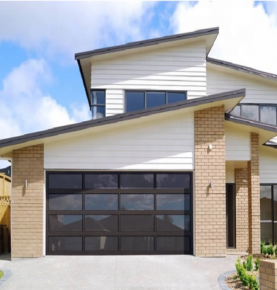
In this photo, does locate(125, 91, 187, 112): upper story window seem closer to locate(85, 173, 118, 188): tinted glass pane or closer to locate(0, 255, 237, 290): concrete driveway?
locate(85, 173, 118, 188): tinted glass pane

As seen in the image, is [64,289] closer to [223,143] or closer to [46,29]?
[223,143]

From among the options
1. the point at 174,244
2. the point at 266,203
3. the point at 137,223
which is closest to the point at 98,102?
the point at 137,223

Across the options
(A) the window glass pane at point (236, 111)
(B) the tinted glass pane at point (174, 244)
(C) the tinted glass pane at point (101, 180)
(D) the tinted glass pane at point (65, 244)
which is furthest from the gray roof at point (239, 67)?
(D) the tinted glass pane at point (65, 244)

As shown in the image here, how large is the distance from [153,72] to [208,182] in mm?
4827

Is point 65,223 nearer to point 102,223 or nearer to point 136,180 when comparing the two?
point 102,223

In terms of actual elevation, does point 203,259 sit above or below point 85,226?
below

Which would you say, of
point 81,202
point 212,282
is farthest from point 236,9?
point 212,282

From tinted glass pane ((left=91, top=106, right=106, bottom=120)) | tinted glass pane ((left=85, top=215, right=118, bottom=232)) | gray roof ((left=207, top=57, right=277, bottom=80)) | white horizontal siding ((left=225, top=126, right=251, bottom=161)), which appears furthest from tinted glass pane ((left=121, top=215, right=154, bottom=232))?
gray roof ((left=207, top=57, right=277, bottom=80))

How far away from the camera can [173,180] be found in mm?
11570

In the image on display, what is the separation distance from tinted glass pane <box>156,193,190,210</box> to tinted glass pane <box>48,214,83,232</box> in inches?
97.3

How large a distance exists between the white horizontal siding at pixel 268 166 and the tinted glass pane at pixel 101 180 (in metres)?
5.82

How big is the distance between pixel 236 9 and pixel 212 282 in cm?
954

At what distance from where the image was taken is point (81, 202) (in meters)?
11.3

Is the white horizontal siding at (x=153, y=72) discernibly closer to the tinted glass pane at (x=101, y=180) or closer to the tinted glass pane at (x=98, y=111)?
the tinted glass pane at (x=98, y=111)
